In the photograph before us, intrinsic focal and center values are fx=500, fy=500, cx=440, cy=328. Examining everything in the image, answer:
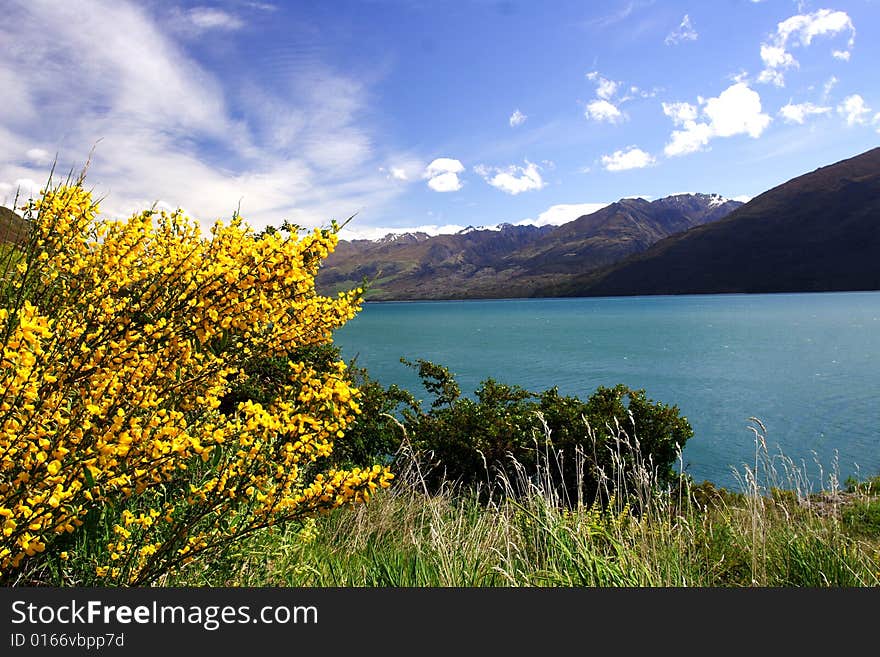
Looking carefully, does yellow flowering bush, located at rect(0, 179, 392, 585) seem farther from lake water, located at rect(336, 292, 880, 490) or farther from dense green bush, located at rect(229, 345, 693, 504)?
dense green bush, located at rect(229, 345, 693, 504)

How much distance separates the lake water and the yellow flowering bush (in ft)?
19.9

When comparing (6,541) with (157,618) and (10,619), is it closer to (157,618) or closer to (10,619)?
(10,619)

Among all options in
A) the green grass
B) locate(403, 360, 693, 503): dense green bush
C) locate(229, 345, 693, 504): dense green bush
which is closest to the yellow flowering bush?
the green grass

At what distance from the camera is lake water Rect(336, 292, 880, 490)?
24.6m

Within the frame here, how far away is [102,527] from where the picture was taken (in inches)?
149

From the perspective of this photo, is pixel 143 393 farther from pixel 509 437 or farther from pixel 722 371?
pixel 722 371

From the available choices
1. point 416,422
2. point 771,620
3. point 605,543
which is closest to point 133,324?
point 771,620

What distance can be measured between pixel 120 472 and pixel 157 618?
0.82 metres

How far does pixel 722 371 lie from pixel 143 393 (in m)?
52.4

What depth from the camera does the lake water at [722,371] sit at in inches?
968

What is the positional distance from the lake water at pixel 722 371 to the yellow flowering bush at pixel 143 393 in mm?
6060

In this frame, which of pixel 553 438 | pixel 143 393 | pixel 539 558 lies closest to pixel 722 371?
pixel 553 438

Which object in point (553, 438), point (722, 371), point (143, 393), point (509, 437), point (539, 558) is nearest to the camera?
point (143, 393)

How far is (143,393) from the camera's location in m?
3.06
